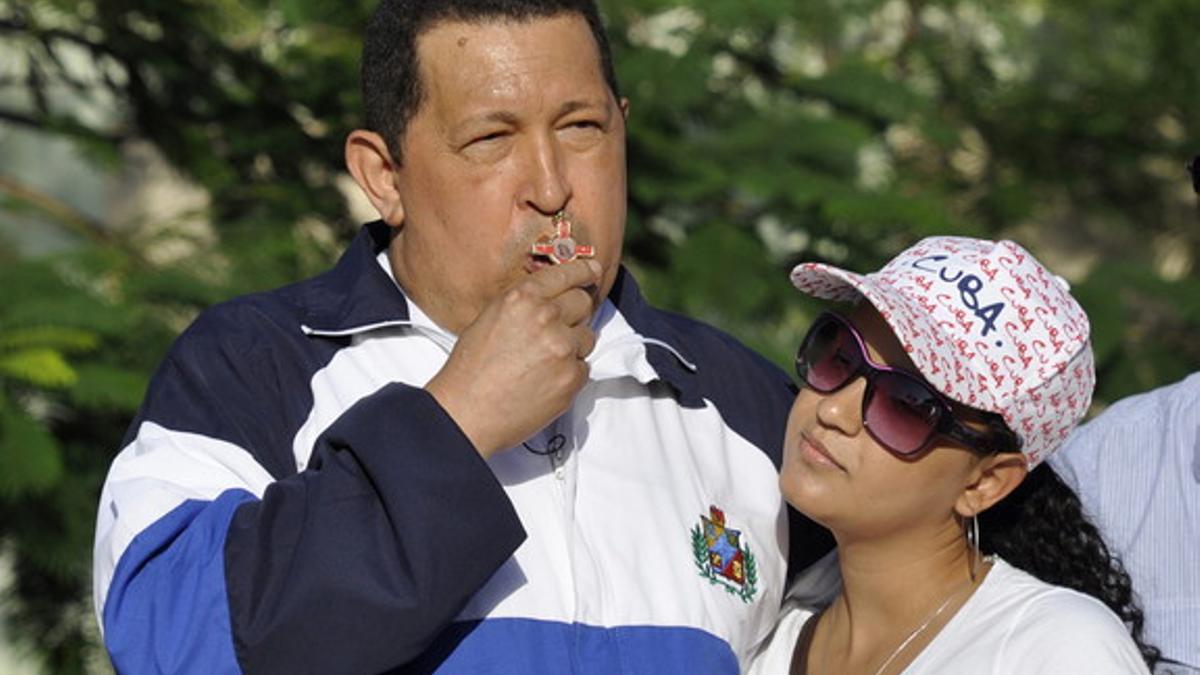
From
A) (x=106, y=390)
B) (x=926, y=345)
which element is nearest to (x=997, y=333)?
(x=926, y=345)

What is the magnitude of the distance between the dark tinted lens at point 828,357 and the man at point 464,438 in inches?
7.3

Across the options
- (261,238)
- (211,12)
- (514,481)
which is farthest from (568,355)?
(211,12)

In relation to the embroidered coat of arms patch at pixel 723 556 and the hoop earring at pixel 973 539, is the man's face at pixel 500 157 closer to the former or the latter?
the embroidered coat of arms patch at pixel 723 556

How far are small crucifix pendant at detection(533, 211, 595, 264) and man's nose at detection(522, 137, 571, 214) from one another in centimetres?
2

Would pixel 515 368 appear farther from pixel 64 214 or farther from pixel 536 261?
pixel 64 214

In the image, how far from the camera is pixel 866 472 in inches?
103

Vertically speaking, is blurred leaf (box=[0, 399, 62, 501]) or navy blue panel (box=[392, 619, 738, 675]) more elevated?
navy blue panel (box=[392, 619, 738, 675])

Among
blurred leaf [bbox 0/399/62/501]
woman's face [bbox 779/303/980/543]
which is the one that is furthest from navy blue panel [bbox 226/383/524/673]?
blurred leaf [bbox 0/399/62/501]

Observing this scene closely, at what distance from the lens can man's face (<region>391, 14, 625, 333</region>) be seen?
2596 millimetres

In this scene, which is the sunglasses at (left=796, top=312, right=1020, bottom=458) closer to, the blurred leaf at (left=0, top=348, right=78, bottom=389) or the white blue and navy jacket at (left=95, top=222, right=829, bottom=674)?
the white blue and navy jacket at (left=95, top=222, right=829, bottom=674)

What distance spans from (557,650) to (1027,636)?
1.88 feet

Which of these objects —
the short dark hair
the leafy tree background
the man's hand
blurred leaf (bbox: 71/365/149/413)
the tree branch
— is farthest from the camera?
the tree branch

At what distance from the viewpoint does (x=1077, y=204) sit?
639 cm

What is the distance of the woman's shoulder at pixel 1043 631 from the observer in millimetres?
2395
